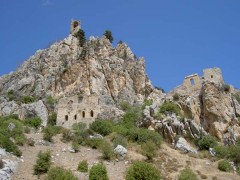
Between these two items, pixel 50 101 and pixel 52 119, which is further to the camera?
pixel 50 101

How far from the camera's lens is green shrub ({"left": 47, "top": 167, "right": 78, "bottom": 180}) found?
2827cm

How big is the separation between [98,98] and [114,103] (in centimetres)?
300

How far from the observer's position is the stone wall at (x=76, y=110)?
4728 cm

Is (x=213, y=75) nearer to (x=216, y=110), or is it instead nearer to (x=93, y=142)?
(x=216, y=110)

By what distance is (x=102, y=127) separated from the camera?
145ft

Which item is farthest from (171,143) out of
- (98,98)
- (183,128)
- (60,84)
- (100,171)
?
(60,84)

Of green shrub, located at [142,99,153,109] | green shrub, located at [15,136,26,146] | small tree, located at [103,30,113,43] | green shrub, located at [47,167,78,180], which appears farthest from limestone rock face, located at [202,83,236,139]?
green shrub, located at [47,167,78,180]

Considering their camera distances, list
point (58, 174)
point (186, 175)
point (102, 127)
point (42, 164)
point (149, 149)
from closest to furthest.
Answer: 1. point (58, 174)
2. point (42, 164)
3. point (186, 175)
4. point (149, 149)
5. point (102, 127)

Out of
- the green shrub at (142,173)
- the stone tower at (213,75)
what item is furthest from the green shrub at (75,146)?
the stone tower at (213,75)

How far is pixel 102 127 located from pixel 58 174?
50.0 ft

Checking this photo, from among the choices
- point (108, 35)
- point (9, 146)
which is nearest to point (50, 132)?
point (9, 146)

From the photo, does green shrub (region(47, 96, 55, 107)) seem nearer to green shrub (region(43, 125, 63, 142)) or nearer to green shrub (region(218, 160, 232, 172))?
green shrub (region(43, 125, 63, 142))

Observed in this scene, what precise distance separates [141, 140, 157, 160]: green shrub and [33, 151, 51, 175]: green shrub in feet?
31.3

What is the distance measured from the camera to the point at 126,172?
32.6 metres
